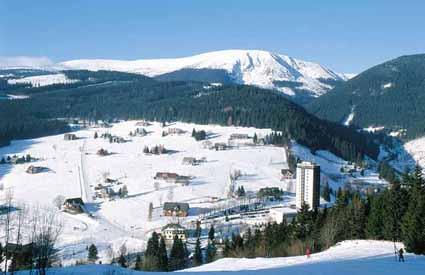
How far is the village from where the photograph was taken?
163ft

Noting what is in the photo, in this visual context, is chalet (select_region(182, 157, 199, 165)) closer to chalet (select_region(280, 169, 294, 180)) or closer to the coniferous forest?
chalet (select_region(280, 169, 294, 180))

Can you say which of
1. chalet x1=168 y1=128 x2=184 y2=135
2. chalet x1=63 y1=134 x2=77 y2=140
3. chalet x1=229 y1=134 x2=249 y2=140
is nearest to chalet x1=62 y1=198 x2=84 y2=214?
chalet x1=229 y1=134 x2=249 y2=140

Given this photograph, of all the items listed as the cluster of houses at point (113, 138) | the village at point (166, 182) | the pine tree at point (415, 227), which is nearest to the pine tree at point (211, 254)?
the village at point (166, 182)

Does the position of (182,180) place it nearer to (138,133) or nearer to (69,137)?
(138,133)

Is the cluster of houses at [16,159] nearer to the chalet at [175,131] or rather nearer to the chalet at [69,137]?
the chalet at [69,137]

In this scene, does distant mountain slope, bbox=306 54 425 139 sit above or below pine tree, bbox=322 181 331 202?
above

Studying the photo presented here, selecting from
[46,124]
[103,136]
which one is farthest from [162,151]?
[46,124]

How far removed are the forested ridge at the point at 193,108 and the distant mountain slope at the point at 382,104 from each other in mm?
27023

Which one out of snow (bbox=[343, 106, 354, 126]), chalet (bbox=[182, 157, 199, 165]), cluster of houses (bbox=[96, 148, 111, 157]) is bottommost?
chalet (bbox=[182, 157, 199, 165])

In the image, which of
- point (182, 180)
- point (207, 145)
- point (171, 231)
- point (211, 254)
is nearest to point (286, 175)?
point (182, 180)

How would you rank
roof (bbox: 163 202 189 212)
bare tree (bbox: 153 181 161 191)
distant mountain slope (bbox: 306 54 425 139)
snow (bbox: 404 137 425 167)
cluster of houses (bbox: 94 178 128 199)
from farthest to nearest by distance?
distant mountain slope (bbox: 306 54 425 139), snow (bbox: 404 137 425 167), bare tree (bbox: 153 181 161 191), cluster of houses (bbox: 94 178 128 199), roof (bbox: 163 202 189 212)

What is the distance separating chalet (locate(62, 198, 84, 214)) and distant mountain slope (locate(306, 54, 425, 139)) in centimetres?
10760

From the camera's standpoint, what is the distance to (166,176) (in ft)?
220

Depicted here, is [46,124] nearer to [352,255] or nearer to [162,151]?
[162,151]
